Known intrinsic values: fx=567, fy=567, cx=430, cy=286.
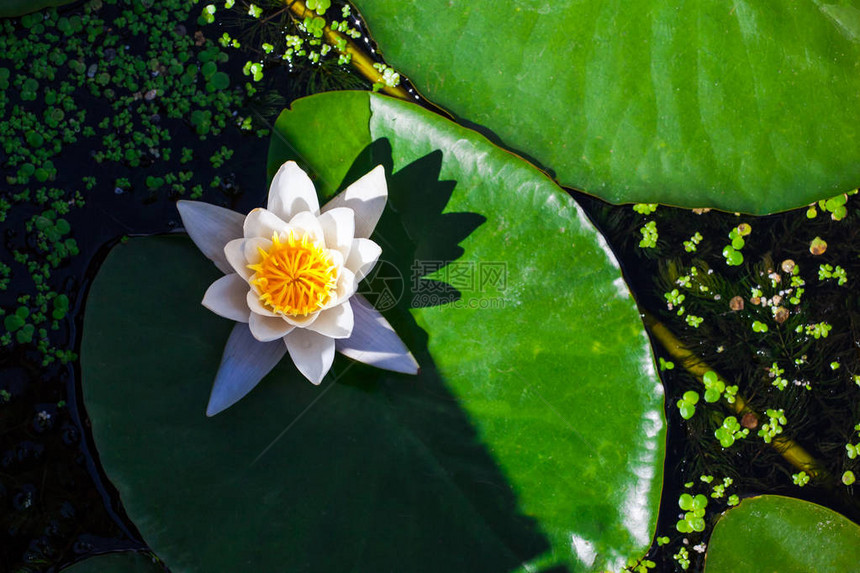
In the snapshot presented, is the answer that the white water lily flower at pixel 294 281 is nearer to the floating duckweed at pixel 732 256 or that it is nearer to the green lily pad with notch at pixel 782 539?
the green lily pad with notch at pixel 782 539

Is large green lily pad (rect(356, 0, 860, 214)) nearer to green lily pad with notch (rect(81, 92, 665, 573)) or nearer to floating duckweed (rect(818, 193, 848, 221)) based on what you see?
green lily pad with notch (rect(81, 92, 665, 573))

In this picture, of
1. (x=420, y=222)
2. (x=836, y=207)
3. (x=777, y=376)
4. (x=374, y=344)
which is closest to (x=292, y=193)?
(x=420, y=222)

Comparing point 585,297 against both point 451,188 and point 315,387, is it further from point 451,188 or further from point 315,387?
point 315,387

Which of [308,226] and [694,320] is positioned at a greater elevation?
[308,226]

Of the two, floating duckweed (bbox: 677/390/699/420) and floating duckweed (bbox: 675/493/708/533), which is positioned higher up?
floating duckweed (bbox: 677/390/699/420)

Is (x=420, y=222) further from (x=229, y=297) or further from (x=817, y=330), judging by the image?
(x=817, y=330)

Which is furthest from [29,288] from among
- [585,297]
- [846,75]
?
[846,75]

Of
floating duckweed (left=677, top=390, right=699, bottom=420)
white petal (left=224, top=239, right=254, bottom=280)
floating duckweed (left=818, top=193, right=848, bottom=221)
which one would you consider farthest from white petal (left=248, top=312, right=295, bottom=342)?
floating duckweed (left=818, top=193, right=848, bottom=221)

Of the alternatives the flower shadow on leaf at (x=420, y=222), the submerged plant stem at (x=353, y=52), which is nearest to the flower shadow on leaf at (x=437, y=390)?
the flower shadow on leaf at (x=420, y=222)

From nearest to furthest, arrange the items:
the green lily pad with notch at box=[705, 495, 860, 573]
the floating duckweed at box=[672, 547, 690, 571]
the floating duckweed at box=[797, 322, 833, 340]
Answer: the green lily pad with notch at box=[705, 495, 860, 573] → the floating duckweed at box=[672, 547, 690, 571] → the floating duckweed at box=[797, 322, 833, 340]
